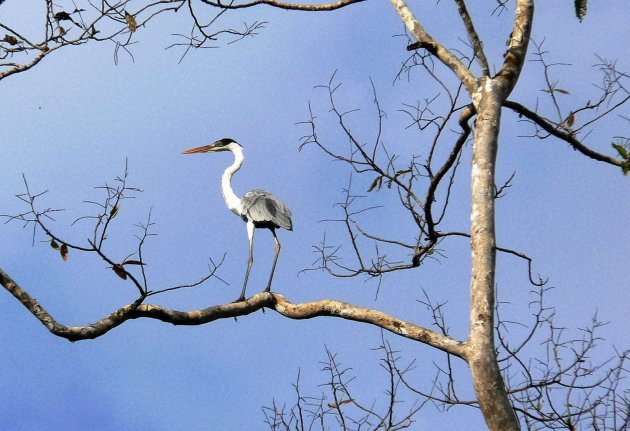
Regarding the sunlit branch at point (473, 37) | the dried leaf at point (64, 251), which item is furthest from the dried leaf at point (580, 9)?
the dried leaf at point (64, 251)

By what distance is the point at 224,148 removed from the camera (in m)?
11.3

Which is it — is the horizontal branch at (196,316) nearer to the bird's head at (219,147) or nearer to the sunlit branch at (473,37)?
the sunlit branch at (473,37)

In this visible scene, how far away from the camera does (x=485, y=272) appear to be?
5234 mm

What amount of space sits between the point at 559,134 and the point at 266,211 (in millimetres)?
3692

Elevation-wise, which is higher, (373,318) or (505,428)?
(373,318)

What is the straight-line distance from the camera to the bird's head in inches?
441

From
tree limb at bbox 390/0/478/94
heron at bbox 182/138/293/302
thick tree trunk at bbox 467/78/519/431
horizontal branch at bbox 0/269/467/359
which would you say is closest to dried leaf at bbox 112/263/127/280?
horizontal branch at bbox 0/269/467/359

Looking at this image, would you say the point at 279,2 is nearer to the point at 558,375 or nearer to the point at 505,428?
the point at 558,375

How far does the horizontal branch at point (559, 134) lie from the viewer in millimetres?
6500

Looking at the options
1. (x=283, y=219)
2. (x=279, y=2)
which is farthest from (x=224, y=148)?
(x=279, y=2)

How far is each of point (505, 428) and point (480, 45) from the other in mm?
2510

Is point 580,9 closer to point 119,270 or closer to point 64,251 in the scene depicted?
point 119,270

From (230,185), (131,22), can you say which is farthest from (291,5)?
(230,185)

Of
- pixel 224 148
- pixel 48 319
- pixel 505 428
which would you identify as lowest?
pixel 505 428
